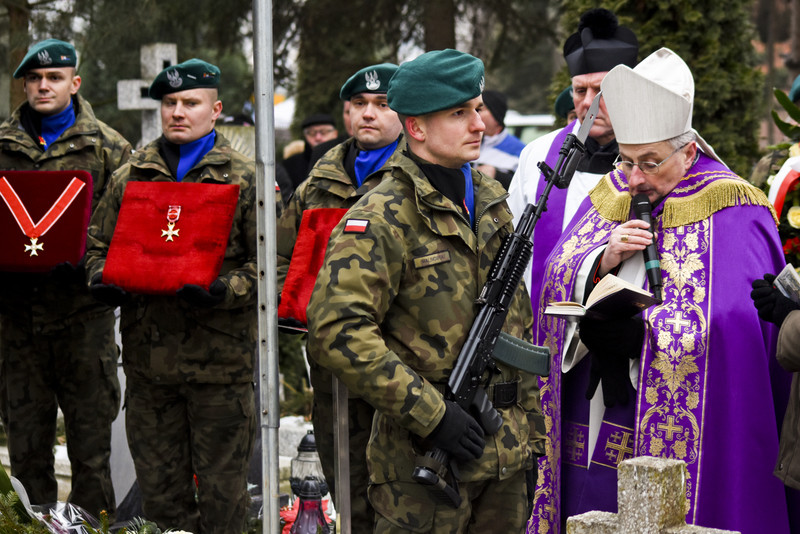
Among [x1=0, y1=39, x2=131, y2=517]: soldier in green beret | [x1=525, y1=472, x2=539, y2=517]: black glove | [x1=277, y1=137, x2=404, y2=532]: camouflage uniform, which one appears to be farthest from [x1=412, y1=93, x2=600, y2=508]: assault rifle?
[x1=0, y1=39, x2=131, y2=517]: soldier in green beret

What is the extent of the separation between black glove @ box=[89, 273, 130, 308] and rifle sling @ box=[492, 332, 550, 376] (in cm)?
215

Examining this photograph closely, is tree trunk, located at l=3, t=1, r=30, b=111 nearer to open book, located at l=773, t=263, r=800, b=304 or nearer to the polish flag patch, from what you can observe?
the polish flag patch

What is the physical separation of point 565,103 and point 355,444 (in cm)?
325

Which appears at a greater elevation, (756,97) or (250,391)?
(756,97)

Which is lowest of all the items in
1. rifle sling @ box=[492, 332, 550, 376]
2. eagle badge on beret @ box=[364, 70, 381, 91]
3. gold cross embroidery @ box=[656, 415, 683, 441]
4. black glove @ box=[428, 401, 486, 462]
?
gold cross embroidery @ box=[656, 415, 683, 441]

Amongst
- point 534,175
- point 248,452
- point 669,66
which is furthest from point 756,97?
point 248,452

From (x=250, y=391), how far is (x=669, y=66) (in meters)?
2.49

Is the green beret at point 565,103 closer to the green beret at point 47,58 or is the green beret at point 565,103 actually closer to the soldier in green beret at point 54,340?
the soldier in green beret at point 54,340

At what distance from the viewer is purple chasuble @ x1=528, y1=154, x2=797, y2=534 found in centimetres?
391

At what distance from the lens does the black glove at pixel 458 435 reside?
3.13 meters

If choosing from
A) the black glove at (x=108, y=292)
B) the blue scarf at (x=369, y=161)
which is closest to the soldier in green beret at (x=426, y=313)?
the blue scarf at (x=369, y=161)

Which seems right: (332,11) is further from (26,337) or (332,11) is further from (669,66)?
(669,66)

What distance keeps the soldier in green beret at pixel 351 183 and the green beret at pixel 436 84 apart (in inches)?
55.3

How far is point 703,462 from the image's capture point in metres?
3.97
